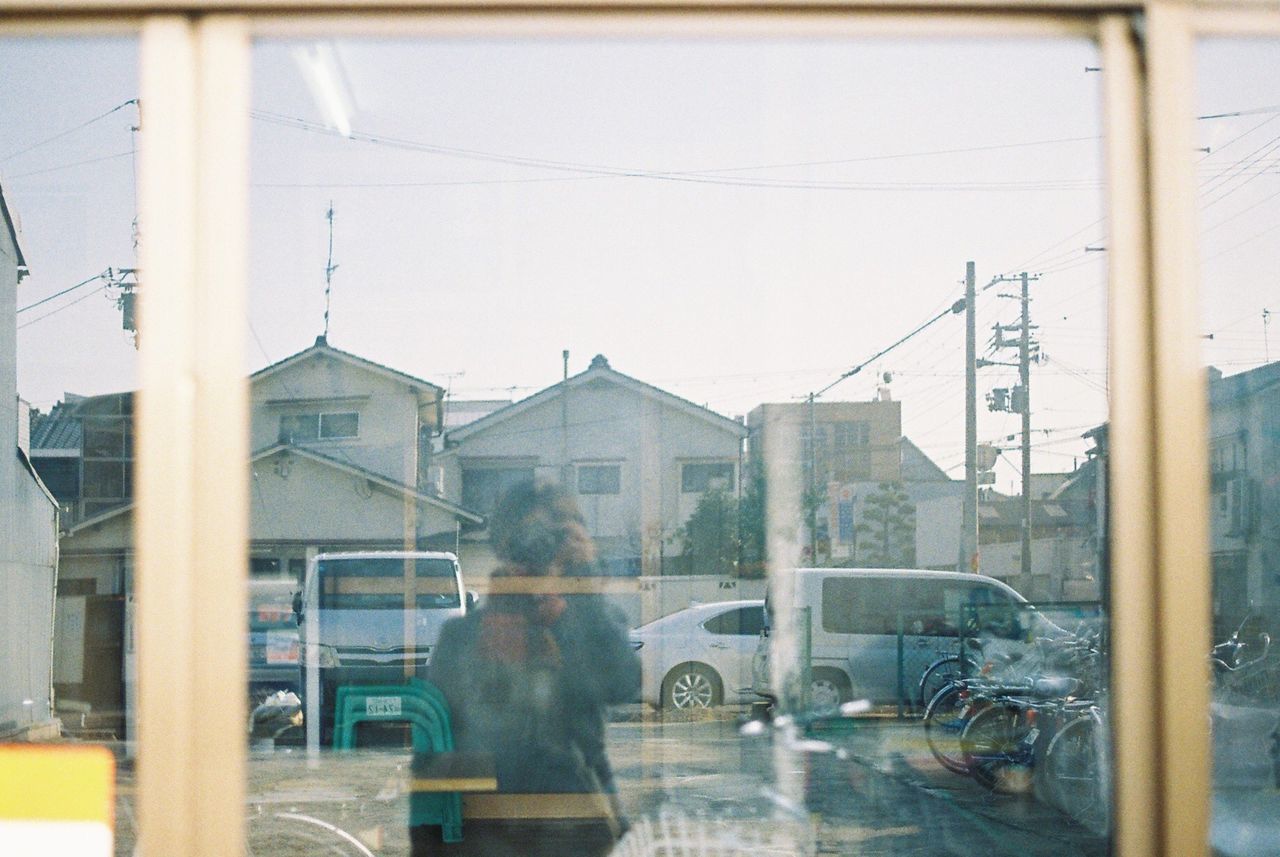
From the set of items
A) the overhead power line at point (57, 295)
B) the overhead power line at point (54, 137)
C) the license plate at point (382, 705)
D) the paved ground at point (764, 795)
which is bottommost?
the paved ground at point (764, 795)

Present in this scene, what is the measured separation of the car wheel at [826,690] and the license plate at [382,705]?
317 cm

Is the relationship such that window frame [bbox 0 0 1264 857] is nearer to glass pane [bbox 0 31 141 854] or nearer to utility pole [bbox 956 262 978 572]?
glass pane [bbox 0 31 141 854]

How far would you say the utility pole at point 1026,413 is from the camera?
4348mm

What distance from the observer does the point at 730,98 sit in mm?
2744

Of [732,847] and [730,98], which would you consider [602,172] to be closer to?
[730,98]

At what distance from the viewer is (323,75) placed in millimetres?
1327

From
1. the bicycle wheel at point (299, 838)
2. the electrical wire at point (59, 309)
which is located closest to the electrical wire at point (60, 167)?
the electrical wire at point (59, 309)

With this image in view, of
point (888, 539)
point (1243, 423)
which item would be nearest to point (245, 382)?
point (1243, 423)

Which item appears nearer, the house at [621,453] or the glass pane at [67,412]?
the glass pane at [67,412]

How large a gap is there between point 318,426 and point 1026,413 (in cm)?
293

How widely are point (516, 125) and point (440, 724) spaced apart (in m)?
1.75

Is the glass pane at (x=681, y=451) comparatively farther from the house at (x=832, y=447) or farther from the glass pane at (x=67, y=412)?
the glass pane at (x=67, y=412)

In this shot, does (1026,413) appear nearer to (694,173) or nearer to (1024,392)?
(1024,392)

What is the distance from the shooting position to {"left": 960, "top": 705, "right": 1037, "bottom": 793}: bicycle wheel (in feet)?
16.8
